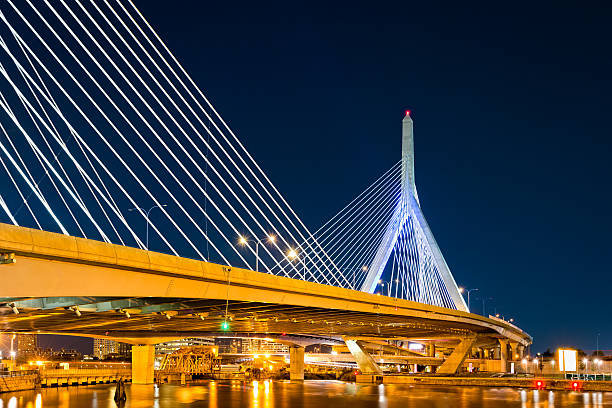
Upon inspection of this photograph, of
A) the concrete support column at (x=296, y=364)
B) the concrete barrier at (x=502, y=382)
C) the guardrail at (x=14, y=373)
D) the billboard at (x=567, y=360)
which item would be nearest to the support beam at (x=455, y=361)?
the concrete barrier at (x=502, y=382)

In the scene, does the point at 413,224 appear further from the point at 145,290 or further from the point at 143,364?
the point at 145,290

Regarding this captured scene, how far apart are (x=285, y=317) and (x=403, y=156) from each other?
89.3 ft

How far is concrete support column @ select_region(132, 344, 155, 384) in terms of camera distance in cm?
7331

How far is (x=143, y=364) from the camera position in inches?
2911

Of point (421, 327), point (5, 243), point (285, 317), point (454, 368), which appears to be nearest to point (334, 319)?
point (285, 317)

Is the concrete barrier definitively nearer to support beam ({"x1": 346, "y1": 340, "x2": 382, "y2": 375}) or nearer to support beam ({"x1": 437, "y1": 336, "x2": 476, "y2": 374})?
support beam ({"x1": 346, "y1": 340, "x2": 382, "y2": 375})

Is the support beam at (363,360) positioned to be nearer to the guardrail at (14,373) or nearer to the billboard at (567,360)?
the billboard at (567,360)

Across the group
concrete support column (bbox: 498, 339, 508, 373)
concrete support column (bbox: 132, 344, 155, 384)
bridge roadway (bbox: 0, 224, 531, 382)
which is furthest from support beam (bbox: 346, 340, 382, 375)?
bridge roadway (bbox: 0, 224, 531, 382)

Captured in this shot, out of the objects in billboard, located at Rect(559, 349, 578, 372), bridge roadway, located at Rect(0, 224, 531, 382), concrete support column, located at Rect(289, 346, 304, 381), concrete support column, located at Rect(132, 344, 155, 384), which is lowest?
concrete support column, located at Rect(289, 346, 304, 381)

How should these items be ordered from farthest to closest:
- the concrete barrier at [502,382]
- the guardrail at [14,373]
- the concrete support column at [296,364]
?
the concrete support column at [296,364], the guardrail at [14,373], the concrete barrier at [502,382]

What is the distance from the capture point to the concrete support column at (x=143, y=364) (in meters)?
73.3

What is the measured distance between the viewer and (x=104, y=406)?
36.3m

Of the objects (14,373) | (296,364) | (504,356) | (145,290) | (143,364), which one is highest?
(145,290)

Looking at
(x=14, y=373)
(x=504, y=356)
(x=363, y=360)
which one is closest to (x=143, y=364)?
(x=14, y=373)
